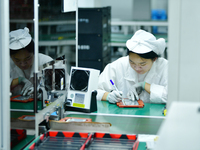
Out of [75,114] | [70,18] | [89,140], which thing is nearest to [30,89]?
[89,140]

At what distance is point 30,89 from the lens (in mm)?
1378

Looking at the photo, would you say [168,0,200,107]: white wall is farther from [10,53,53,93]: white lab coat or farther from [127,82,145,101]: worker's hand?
[127,82,145,101]: worker's hand

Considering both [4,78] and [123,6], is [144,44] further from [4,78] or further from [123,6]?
[123,6]

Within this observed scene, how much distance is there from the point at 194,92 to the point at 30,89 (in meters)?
0.79

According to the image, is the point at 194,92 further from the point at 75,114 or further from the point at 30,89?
the point at 75,114

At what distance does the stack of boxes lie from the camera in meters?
3.66

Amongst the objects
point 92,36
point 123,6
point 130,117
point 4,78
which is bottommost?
point 130,117

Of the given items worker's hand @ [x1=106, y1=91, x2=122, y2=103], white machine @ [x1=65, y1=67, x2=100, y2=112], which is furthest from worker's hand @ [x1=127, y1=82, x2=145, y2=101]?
white machine @ [x1=65, y1=67, x2=100, y2=112]

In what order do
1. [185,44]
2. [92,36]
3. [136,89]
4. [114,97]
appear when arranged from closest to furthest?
[185,44] → [114,97] → [136,89] → [92,36]

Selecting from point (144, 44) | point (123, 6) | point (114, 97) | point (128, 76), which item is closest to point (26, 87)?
point (114, 97)

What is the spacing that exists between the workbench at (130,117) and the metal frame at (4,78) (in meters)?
0.63

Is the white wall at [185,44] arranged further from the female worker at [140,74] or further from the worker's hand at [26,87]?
the female worker at [140,74]

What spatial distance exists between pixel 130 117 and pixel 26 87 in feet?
2.63

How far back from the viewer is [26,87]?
53.1 inches
